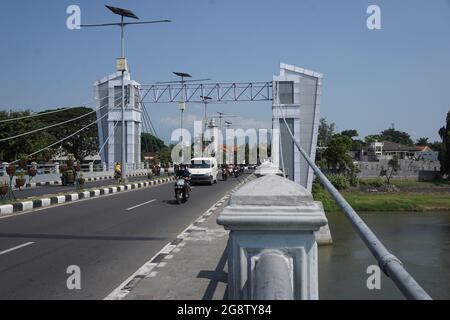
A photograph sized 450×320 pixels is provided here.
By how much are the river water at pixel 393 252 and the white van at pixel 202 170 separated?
6.77m

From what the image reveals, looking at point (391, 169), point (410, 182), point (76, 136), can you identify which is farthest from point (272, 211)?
point (391, 169)

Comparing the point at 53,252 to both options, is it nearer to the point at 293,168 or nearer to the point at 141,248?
the point at 141,248

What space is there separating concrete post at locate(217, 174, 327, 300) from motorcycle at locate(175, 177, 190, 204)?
40.4 ft

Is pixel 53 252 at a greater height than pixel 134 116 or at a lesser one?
lesser

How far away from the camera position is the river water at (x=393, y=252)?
40.7 ft

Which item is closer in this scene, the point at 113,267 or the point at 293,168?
the point at 113,267

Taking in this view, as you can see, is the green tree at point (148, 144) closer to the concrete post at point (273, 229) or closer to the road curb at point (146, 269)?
the road curb at point (146, 269)

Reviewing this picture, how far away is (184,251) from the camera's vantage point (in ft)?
22.9

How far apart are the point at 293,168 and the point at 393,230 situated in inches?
274

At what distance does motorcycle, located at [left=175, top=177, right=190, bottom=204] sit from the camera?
14477mm

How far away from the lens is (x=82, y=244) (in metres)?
7.70

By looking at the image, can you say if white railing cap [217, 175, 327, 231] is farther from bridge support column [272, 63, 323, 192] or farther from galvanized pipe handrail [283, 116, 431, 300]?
bridge support column [272, 63, 323, 192]

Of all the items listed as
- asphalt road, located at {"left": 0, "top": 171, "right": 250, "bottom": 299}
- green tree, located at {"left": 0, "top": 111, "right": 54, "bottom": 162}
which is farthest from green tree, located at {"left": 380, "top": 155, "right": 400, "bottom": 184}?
asphalt road, located at {"left": 0, "top": 171, "right": 250, "bottom": 299}

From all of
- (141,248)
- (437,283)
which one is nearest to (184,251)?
(141,248)
